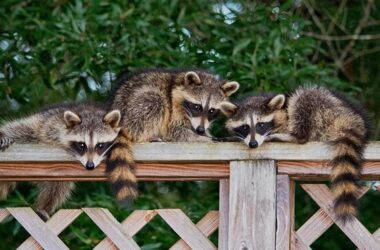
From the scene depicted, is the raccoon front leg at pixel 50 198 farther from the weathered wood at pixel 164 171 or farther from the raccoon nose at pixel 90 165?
the raccoon nose at pixel 90 165

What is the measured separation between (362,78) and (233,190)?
14.9ft

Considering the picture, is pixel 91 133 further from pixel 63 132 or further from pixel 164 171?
pixel 164 171

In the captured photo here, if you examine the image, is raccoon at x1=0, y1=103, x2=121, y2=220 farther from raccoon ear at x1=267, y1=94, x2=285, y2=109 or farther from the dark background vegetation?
the dark background vegetation

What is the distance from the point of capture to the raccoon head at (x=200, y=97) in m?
7.25

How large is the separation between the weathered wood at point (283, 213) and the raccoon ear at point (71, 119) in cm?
156

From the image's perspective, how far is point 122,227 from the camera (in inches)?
234

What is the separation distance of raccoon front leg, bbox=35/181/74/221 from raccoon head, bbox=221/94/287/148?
1064mm

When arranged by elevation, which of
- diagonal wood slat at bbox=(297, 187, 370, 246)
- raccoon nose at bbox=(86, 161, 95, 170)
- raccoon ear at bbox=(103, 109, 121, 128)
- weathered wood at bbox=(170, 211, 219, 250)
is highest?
diagonal wood slat at bbox=(297, 187, 370, 246)

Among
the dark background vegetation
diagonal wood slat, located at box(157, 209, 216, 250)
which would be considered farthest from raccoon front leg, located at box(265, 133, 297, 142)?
the dark background vegetation

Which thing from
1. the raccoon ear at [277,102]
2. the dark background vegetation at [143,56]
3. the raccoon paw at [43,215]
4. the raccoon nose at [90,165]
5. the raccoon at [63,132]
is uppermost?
the raccoon nose at [90,165]

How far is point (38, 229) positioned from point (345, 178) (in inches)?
60.6

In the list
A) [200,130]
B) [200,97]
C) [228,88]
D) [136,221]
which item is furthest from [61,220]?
[228,88]

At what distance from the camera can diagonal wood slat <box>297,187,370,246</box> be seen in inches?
230

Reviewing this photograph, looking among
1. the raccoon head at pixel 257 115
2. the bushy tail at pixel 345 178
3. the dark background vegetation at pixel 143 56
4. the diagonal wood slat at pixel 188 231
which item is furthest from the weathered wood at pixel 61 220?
the dark background vegetation at pixel 143 56
